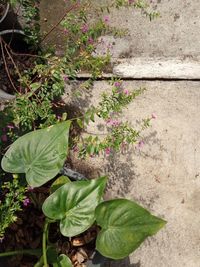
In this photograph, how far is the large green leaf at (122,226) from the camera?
1.31 meters

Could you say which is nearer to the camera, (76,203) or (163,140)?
(76,203)

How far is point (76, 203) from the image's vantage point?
1.41 m

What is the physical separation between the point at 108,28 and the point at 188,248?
103 cm

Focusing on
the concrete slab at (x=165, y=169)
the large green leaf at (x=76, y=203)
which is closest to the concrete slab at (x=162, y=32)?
the concrete slab at (x=165, y=169)

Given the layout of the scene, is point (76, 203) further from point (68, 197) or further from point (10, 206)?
point (10, 206)

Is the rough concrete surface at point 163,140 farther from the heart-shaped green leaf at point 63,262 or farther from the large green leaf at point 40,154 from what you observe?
the large green leaf at point 40,154

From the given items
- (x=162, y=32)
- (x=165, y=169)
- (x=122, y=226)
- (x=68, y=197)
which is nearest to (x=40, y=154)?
(x=68, y=197)

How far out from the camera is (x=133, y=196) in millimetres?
1990

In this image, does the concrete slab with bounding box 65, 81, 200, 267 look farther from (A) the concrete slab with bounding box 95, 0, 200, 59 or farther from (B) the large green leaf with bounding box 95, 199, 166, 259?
(B) the large green leaf with bounding box 95, 199, 166, 259

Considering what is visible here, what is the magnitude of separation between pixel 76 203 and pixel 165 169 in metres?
0.71

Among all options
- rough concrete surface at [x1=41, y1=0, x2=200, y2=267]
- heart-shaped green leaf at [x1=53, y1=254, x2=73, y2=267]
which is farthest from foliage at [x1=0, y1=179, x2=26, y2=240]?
rough concrete surface at [x1=41, y1=0, x2=200, y2=267]

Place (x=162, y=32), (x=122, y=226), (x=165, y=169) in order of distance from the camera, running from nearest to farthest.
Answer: (x=122, y=226) < (x=165, y=169) < (x=162, y=32)

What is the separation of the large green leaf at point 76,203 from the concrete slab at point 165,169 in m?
0.58

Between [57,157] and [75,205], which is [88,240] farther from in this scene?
[57,157]
